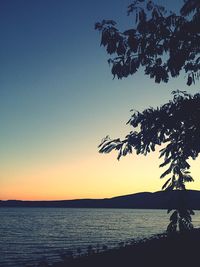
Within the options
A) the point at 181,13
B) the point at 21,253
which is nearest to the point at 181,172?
the point at 181,13

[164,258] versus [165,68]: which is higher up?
[165,68]

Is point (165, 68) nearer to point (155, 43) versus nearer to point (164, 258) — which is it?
point (155, 43)

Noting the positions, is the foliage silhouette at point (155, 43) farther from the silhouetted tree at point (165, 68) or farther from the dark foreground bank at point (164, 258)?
the dark foreground bank at point (164, 258)

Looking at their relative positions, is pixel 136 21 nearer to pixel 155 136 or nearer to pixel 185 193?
pixel 155 136

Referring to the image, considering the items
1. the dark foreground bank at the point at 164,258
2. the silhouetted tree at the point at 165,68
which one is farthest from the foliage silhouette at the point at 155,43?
the dark foreground bank at the point at 164,258

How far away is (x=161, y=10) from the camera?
9.38m

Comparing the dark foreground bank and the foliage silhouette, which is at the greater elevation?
the foliage silhouette

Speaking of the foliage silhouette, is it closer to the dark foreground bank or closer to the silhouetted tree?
the silhouetted tree

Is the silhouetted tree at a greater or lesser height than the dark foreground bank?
greater

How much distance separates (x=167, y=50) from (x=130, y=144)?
2750 mm

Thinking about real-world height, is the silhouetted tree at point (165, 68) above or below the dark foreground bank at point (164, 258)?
above

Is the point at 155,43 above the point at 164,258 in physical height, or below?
above

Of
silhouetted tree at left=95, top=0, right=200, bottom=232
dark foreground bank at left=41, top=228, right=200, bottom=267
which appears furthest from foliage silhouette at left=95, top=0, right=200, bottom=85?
dark foreground bank at left=41, top=228, right=200, bottom=267

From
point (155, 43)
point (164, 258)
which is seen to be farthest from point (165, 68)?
point (164, 258)
